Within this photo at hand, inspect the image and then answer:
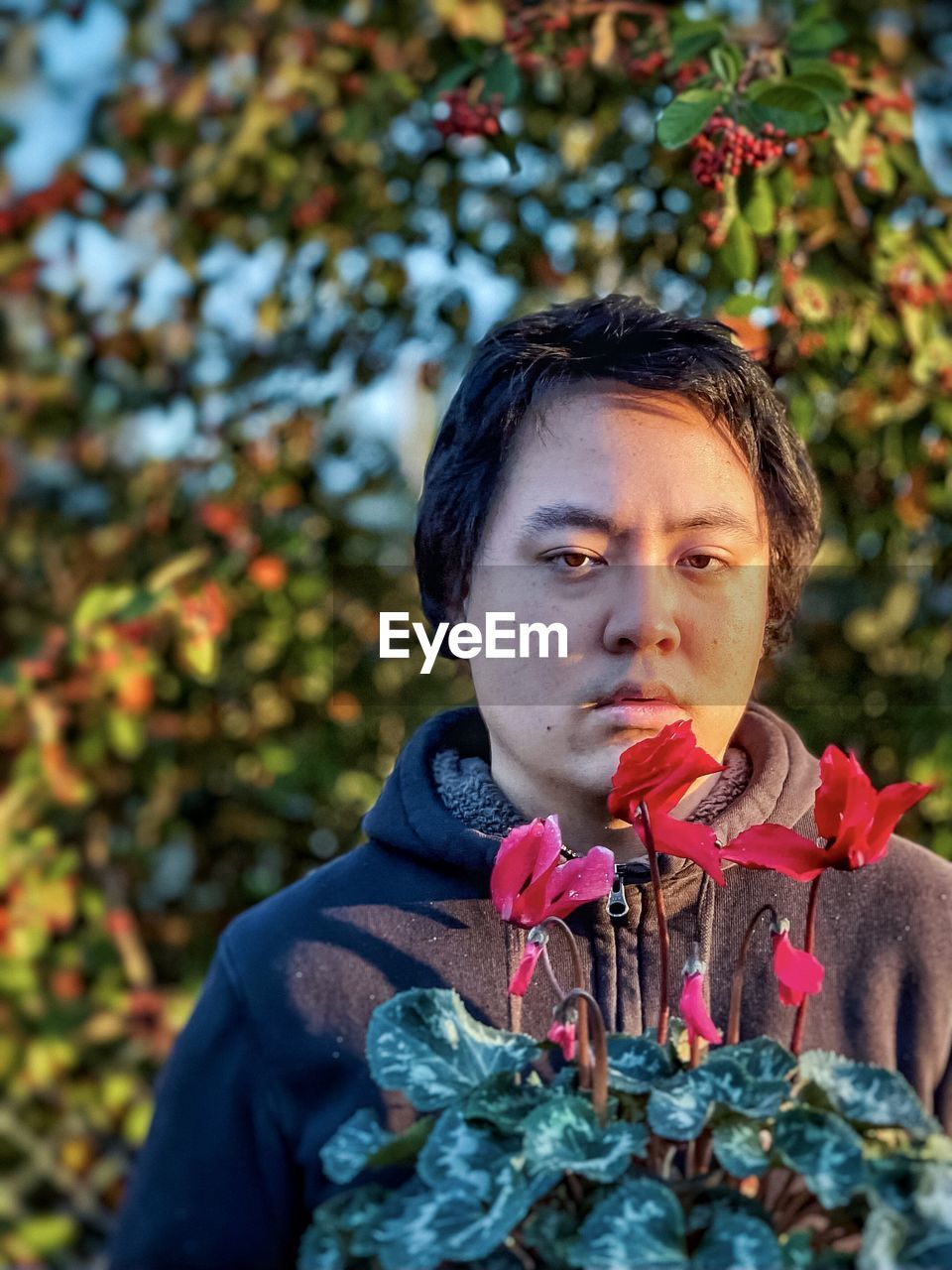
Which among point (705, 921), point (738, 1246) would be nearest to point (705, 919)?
point (705, 921)

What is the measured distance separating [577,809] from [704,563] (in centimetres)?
18

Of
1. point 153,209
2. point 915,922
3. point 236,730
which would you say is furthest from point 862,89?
point 236,730

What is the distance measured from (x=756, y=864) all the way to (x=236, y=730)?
165cm

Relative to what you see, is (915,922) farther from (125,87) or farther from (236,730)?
(125,87)

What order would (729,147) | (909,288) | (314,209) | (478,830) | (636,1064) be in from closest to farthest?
(636,1064) → (478,830) → (729,147) → (909,288) → (314,209)

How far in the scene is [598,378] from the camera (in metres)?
0.93

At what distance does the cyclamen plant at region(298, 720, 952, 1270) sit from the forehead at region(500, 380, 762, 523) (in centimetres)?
17

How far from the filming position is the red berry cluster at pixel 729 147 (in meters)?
1.09

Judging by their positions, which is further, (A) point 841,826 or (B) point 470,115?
(B) point 470,115

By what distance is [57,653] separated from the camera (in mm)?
2135

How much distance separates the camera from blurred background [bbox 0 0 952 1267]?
1.42 metres

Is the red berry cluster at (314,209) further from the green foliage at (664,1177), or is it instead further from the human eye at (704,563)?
the green foliage at (664,1177)

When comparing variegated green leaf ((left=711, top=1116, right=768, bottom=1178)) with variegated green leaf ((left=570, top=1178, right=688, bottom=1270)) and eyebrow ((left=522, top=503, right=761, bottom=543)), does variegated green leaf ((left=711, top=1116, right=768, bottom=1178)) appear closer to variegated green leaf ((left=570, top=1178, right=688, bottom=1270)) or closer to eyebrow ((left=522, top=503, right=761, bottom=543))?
variegated green leaf ((left=570, top=1178, right=688, bottom=1270))

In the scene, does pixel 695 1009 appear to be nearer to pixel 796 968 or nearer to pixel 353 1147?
pixel 796 968
